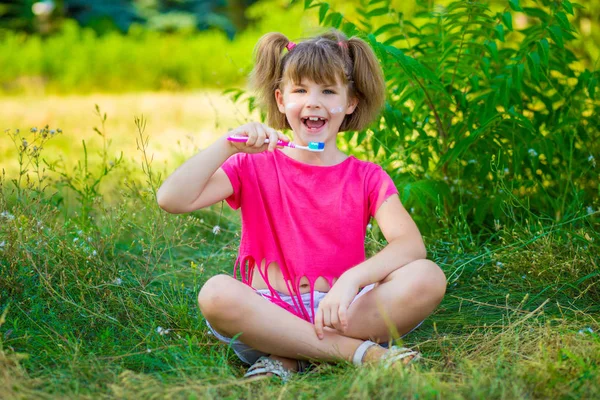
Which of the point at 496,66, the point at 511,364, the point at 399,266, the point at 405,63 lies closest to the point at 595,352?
the point at 511,364

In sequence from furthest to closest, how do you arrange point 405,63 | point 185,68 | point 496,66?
point 185,68
point 496,66
point 405,63

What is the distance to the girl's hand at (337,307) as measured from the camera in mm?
1992

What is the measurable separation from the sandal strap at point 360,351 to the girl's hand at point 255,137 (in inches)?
25.7

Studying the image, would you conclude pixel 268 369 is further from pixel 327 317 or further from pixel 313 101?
pixel 313 101

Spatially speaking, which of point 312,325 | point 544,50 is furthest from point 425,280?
point 544,50

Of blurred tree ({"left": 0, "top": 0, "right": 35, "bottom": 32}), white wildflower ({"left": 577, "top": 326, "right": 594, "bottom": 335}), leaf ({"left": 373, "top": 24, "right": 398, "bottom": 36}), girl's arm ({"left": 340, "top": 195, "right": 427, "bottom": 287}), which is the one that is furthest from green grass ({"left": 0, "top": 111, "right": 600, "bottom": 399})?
blurred tree ({"left": 0, "top": 0, "right": 35, "bottom": 32})

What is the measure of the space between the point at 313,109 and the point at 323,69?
142 mm

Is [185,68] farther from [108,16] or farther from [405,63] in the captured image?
[405,63]

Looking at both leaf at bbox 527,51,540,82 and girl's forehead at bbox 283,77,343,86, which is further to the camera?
leaf at bbox 527,51,540,82

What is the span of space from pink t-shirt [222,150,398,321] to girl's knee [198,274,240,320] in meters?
0.23

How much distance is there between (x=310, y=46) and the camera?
7.67 ft

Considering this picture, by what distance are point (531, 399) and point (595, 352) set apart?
351 mm

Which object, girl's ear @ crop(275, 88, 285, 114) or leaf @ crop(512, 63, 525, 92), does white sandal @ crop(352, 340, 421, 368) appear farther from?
leaf @ crop(512, 63, 525, 92)

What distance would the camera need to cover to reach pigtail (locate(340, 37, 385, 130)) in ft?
7.96
